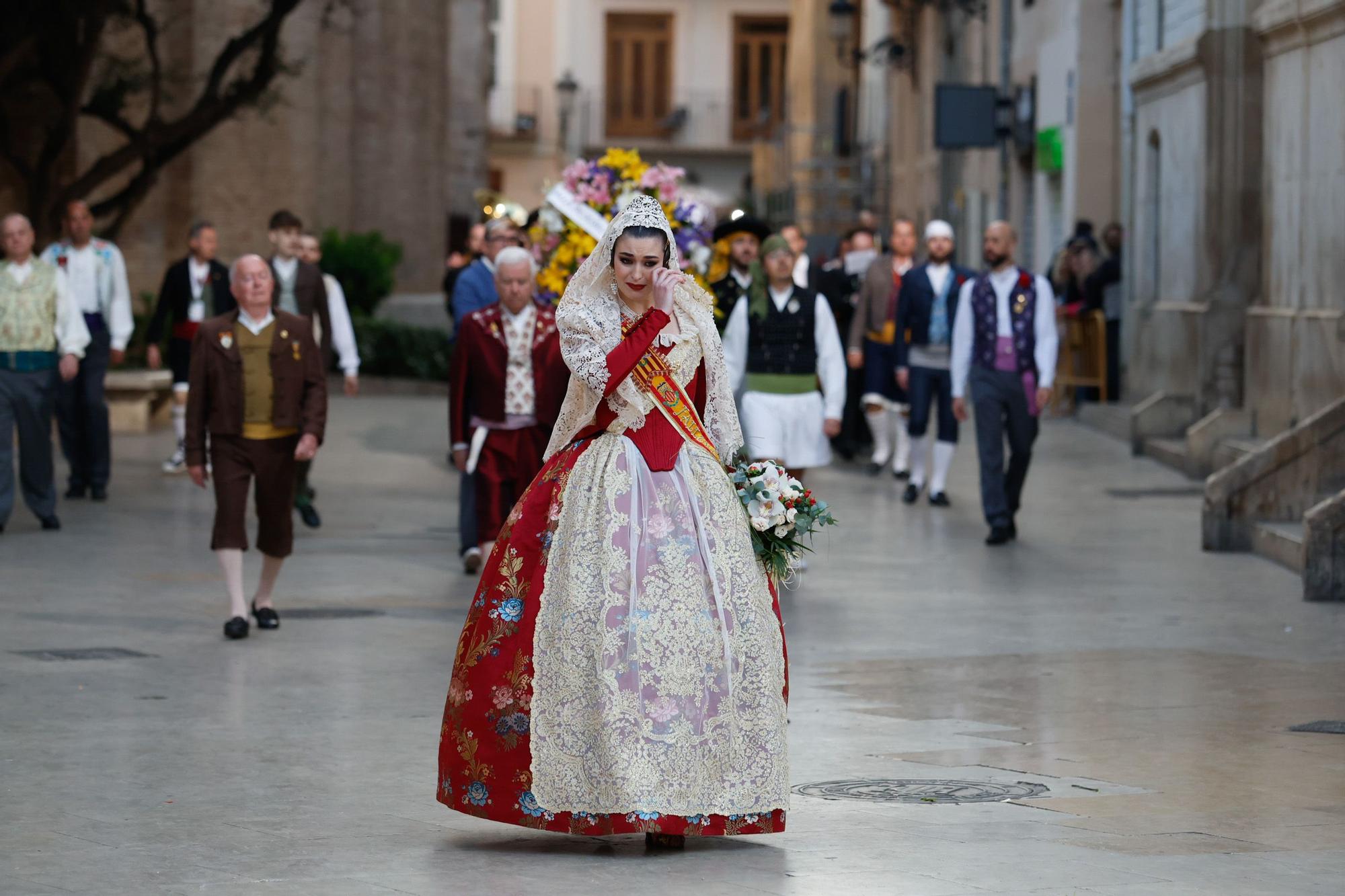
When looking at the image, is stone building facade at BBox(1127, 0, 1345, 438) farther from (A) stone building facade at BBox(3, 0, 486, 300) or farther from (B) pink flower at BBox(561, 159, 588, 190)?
(A) stone building facade at BBox(3, 0, 486, 300)

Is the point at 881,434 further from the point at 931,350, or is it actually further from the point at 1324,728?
the point at 1324,728

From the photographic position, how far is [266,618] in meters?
11.0

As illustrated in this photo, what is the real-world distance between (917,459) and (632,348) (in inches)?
428

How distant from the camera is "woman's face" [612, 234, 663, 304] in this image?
690 cm

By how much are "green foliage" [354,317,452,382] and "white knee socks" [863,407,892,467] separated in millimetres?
10169

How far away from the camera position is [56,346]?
1482 cm

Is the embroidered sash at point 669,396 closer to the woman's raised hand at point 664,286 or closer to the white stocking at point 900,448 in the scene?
the woman's raised hand at point 664,286

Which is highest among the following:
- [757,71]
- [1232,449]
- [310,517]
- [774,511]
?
[757,71]

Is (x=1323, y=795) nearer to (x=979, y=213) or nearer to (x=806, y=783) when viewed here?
(x=806, y=783)

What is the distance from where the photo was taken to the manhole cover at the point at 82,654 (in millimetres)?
10156

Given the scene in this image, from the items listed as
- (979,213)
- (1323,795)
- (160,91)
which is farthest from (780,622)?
(979,213)

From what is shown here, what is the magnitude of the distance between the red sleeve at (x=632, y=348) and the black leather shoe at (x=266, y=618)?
180 inches

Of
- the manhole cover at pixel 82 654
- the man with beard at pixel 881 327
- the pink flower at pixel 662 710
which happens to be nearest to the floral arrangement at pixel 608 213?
the man with beard at pixel 881 327

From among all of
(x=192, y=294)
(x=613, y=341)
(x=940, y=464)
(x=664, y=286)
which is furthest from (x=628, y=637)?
(x=192, y=294)
